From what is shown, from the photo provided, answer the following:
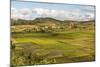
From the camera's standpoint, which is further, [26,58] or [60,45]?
[60,45]

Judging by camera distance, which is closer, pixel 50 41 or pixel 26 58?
pixel 26 58

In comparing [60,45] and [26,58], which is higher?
[60,45]

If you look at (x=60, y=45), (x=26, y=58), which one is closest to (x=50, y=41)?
(x=60, y=45)

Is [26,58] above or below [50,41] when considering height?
below

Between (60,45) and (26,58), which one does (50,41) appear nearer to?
(60,45)
